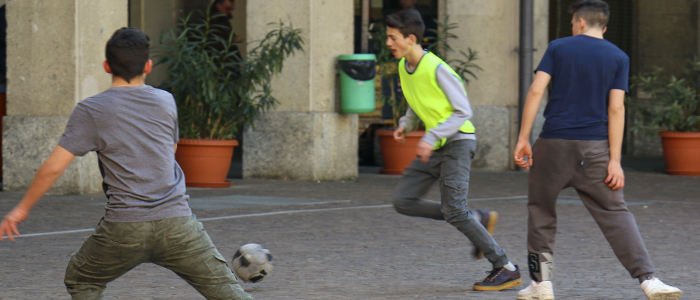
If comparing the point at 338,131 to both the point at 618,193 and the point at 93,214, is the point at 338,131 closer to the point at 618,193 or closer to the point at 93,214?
the point at 93,214

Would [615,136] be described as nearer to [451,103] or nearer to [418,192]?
[451,103]

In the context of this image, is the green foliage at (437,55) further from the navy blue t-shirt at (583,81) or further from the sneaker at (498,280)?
the navy blue t-shirt at (583,81)

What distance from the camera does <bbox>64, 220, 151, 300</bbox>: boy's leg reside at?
3373mm

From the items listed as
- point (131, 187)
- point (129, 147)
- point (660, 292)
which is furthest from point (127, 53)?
point (660, 292)

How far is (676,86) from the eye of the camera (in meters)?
13.2

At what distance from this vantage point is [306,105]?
37.2 ft

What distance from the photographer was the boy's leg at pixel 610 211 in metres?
4.58

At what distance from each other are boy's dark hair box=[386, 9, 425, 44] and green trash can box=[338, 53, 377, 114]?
6068mm

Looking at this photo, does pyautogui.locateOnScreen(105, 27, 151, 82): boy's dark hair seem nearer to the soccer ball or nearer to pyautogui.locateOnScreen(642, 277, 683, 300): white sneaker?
the soccer ball

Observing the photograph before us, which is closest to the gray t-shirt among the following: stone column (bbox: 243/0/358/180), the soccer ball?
the soccer ball

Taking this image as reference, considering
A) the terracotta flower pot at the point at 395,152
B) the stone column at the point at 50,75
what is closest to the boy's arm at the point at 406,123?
the stone column at the point at 50,75

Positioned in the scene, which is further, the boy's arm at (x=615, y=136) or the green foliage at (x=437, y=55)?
the green foliage at (x=437, y=55)

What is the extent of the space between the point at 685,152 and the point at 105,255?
1078 cm

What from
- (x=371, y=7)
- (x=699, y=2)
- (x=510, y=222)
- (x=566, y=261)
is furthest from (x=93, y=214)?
(x=699, y=2)
